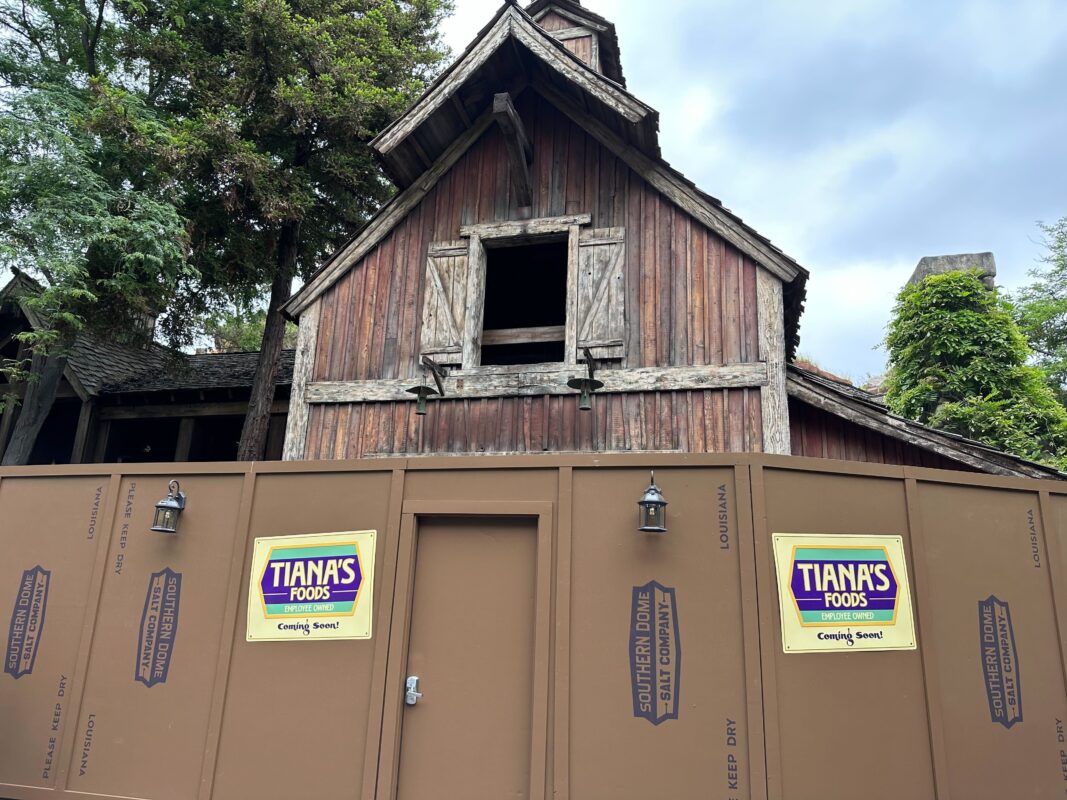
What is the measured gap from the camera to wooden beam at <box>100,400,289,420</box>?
12.5 metres

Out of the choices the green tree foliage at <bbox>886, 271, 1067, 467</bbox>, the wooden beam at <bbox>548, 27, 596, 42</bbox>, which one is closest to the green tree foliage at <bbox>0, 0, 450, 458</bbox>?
the wooden beam at <bbox>548, 27, 596, 42</bbox>

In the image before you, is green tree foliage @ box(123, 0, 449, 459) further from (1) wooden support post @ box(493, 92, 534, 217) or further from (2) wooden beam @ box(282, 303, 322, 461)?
(1) wooden support post @ box(493, 92, 534, 217)

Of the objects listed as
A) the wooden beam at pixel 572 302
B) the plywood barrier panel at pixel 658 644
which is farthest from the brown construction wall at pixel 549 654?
the wooden beam at pixel 572 302

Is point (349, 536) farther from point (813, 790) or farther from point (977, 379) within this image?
point (977, 379)

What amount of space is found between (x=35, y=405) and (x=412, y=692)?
11315 millimetres

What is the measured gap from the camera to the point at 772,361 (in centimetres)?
611

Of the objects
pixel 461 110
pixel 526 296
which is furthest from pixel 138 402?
pixel 461 110

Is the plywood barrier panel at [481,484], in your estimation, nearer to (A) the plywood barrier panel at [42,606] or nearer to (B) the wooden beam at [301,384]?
(A) the plywood barrier panel at [42,606]

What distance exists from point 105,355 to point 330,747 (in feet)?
44.9

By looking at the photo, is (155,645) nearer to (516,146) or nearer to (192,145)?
(516,146)

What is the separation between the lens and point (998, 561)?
4266 millimetres

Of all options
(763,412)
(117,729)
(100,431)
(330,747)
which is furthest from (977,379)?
(100,431)

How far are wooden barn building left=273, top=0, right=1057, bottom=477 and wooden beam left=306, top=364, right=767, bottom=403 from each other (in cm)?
1

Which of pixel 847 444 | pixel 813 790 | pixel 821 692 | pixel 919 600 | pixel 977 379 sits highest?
pixel 977 379
